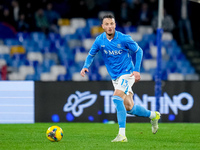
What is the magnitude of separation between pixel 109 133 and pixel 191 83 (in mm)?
3582

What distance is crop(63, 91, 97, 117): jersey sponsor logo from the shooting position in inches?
450

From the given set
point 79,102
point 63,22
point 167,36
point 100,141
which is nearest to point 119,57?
point 100,141

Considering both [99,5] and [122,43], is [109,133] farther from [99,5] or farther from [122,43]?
[99,5]

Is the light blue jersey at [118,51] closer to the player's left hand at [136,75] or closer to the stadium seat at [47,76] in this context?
the player's left hand at [136,75]

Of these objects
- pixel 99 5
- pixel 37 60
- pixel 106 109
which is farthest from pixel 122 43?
pixel 99 5

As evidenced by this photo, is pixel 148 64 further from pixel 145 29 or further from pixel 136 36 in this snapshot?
pixel 145 29

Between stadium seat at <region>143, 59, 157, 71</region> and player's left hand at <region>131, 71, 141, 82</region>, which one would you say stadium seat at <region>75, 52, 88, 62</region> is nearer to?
stadium seat at <region>143, 59, 157, 71</region>

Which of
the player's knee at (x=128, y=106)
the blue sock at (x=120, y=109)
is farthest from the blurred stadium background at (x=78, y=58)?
the blue sock at (x=120, y=109)

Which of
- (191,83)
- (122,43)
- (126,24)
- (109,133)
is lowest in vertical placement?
(109,133)

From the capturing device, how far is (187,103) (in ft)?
37.6

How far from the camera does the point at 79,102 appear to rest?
1144cm

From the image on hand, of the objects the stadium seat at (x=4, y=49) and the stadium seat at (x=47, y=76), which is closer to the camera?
the stadium seat at (x=47, y=76)

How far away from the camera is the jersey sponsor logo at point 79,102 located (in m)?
11.4

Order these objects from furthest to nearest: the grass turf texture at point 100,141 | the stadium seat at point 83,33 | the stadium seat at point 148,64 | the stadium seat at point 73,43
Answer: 1. the stadium seat at point 83,33
2. the stadium seat at point 73,43
3. the stadium seat at point 148,64
4. the grass turf texture at point 100,141
